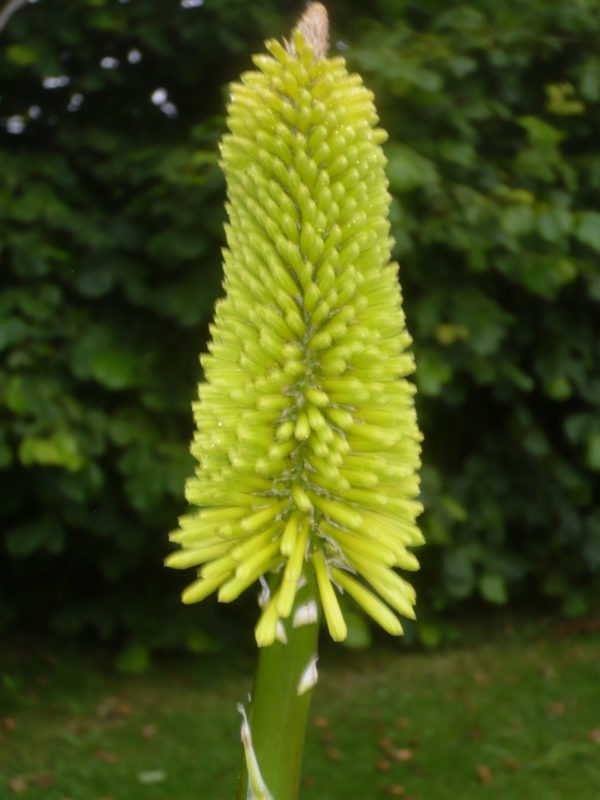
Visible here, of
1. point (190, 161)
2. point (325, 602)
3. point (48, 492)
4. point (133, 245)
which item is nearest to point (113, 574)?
point (48, 492)

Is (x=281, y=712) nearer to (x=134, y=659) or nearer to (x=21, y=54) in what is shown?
(x=21, y=54)

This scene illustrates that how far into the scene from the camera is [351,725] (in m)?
4.40

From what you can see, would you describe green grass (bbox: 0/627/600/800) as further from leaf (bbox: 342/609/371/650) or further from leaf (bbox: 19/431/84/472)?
leaf (bbox: 19/431/84/472)

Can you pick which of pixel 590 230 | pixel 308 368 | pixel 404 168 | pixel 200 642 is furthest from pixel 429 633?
pixel 308 368

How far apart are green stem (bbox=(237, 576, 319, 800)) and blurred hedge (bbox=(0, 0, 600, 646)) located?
2294 mm

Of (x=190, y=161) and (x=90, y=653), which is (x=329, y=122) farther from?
(x=90, y=653)

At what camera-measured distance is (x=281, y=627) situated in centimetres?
97

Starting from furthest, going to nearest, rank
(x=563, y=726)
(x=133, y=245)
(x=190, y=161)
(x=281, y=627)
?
(x=563, y=726)
(x=133, y=245)
(x=190, y=161)
(x=281, y=627)

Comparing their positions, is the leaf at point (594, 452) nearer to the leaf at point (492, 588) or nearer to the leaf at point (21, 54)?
the leaf at point (492, 588)

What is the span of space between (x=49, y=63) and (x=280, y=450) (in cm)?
301

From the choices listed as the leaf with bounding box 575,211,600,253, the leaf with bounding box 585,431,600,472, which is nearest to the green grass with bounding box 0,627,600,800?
the leaf with bounding box 585,431,600,472

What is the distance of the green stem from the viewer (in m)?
0.93

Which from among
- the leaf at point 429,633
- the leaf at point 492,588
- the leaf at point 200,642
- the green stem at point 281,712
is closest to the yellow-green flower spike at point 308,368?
the green stem at point 281,712

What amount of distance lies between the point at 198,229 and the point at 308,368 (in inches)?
101
